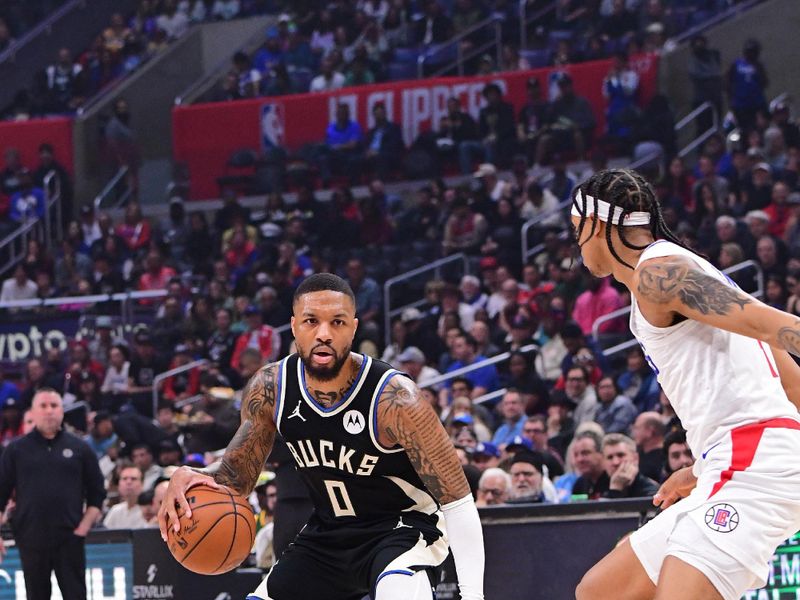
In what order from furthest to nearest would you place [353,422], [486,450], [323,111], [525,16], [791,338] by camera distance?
1. [323,111]
2. [525,16]
3. [486,450]
4. [353,422]
5. [791,338]

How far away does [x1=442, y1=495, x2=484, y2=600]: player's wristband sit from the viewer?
5.58m

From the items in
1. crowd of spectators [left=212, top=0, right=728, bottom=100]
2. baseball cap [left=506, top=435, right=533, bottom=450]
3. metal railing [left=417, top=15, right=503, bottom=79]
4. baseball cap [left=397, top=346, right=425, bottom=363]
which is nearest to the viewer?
baseball cap [left=506, top=435, right=533, bottom=450]

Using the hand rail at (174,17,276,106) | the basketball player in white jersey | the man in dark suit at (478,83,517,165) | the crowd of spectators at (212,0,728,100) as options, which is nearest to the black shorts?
the basketball player in white jersey

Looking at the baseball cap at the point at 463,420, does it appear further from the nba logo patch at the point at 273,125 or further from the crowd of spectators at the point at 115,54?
the crowd of spectators at the point at 115,54

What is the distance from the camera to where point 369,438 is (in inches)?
230

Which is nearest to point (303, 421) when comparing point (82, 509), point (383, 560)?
point (383, 560)

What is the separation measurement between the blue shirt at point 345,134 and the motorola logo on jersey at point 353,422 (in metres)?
14.7

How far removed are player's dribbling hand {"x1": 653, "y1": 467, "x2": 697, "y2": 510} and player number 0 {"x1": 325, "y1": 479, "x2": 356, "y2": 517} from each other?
135cm

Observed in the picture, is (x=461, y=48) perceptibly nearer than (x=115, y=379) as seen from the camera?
No

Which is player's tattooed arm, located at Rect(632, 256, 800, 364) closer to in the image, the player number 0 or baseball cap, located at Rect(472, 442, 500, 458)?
the player number 0

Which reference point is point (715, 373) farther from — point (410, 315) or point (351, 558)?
point (410, 315)

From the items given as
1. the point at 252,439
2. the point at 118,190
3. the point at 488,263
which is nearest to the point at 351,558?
the point at 252,439

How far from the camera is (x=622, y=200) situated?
4914mm

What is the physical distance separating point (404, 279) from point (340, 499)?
11537mm
